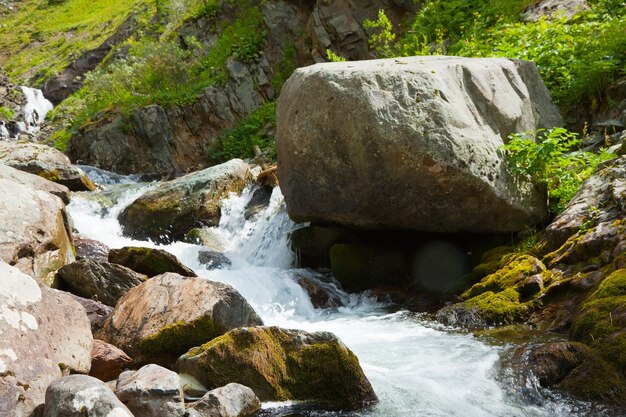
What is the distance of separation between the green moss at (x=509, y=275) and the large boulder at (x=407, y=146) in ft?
2.71

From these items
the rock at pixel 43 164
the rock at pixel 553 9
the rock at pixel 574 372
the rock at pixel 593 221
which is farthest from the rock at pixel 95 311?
the rock at pixel 553 9

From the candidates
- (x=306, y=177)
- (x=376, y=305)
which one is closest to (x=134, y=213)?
(x=306, y=177)

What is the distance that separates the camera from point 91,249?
1096 centimetres

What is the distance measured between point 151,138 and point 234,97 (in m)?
3.32

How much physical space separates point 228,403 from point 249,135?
16.6 metres

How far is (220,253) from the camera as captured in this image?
1237 cm

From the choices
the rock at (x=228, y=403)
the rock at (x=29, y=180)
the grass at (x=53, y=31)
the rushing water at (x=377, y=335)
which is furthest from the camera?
the grass at (x=53, y=31)

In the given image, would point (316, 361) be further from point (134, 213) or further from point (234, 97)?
point (234, 97)

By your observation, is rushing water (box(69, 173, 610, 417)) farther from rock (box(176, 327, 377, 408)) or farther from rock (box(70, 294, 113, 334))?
rock (box(70, 294, 113, 334))

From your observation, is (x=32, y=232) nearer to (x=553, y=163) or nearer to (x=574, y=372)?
(x=574, y=372)

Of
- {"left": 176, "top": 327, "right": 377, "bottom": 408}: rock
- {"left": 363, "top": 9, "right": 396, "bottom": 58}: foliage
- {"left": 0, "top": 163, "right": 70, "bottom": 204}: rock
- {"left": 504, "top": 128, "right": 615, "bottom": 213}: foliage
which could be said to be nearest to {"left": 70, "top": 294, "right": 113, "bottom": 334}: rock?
{"left": 176, "top": 327, "right": 377, "bottom": 408}: rock

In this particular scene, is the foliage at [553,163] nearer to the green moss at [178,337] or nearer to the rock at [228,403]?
the green moss at [178,337]

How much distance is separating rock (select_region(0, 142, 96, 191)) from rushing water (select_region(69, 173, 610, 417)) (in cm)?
205

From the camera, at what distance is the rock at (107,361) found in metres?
5.86
